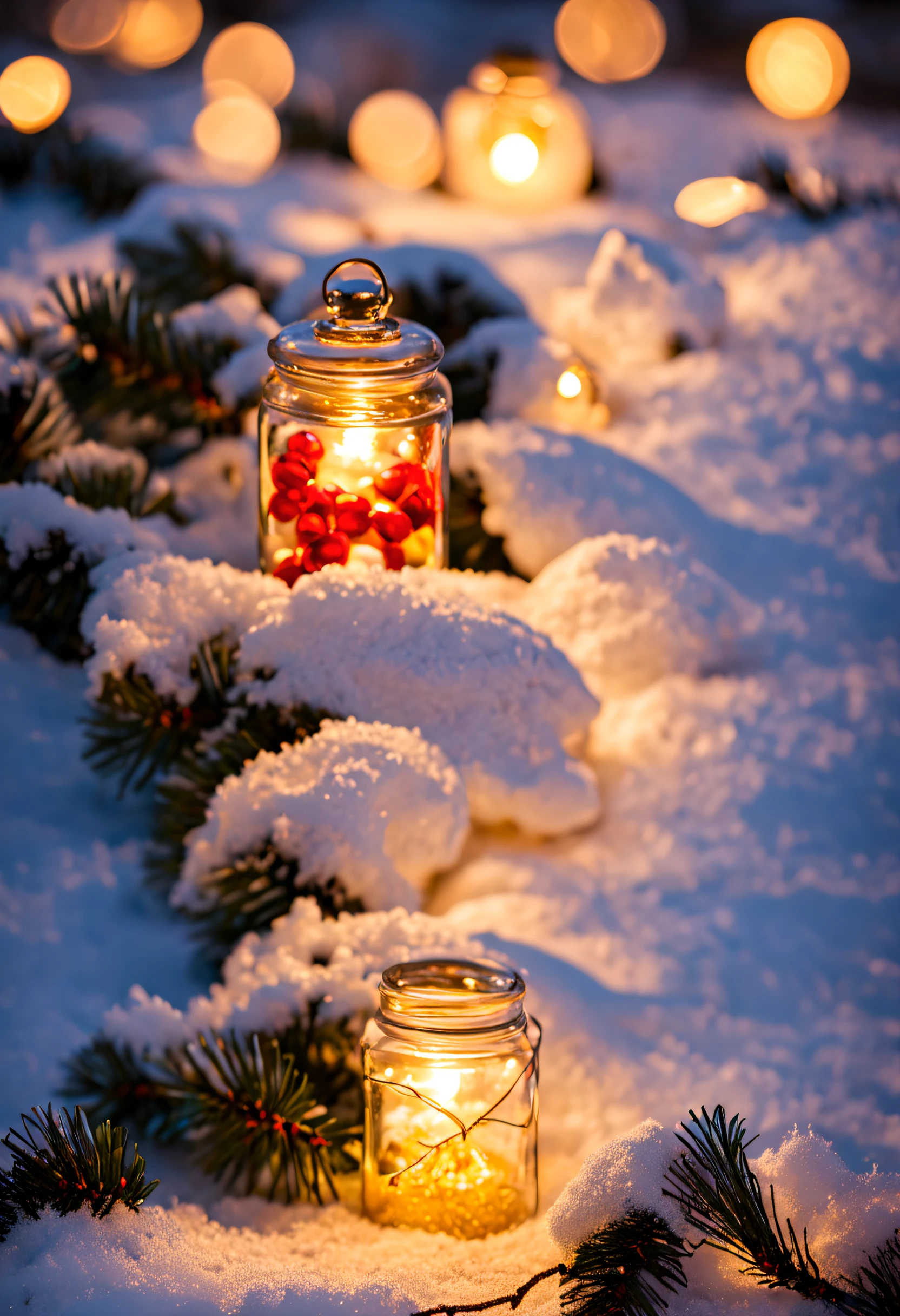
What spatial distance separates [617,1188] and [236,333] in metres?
1.10

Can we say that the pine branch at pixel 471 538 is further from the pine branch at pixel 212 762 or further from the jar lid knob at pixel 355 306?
the pine branch at pixel 212 762

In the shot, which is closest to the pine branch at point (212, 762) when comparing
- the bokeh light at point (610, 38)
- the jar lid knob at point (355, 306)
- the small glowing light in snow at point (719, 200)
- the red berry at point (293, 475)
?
the red berry at point (293, 475)

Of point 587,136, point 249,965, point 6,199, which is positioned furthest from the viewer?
point 587,136

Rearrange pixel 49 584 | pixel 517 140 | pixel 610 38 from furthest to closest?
pixel 610 38 → pixel 517 140 → pixel 49 584

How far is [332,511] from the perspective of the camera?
3.91 ft

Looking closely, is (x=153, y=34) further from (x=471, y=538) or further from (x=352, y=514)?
(x=352, y=514)

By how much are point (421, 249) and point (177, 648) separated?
2.79ft

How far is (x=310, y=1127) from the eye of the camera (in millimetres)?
835

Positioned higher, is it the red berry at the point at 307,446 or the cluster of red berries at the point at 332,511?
the red berry at the point at 307,446

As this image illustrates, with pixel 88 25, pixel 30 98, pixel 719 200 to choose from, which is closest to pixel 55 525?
pixel 719 200

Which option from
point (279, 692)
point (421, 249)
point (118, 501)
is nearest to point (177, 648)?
point (279, 692)

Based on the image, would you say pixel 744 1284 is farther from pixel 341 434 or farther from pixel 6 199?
pixel 6 199

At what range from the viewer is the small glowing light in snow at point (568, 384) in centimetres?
152

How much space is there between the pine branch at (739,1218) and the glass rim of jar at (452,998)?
0.14 metres
